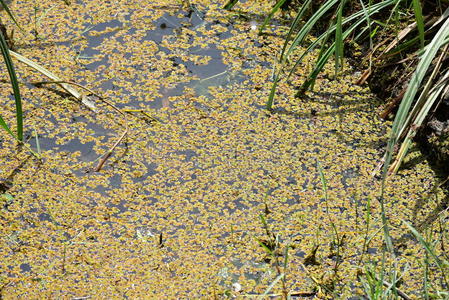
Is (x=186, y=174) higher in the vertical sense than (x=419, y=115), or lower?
lower

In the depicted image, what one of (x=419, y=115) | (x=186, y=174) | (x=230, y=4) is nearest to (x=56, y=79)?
(x=186, y=174)

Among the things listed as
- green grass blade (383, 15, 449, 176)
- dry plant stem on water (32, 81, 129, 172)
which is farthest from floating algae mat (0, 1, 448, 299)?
green grass blade (383, 15, 449, 176)

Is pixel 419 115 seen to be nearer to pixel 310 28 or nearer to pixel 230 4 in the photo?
pixel 310 28

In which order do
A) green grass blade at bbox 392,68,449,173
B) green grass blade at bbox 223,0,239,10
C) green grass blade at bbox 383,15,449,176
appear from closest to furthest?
green grass blade at bbox 383,15,449,176
green grass blade at bbox 392,68,449,173
green grass blade at bbox 223,0,239,10

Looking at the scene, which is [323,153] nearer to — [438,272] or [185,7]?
[438,272]

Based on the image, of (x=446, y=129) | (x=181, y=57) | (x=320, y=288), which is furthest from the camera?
(x=181, y=57)

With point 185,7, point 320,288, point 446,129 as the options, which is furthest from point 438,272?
point 185,7

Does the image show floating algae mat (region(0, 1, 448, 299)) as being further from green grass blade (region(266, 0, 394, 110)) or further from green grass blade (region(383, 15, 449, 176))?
green grass blade (region(383, 15, 449, 176))

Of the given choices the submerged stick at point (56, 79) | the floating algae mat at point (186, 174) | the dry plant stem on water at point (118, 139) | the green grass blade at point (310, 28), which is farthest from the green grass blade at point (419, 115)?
the submerged stick at point (56, 79)

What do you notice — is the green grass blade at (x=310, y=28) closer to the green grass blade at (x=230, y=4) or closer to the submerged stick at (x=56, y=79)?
the green grass blade at (x=230, y=4)
